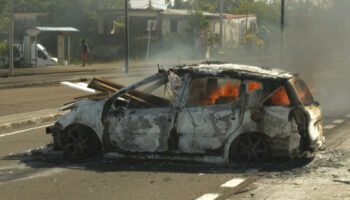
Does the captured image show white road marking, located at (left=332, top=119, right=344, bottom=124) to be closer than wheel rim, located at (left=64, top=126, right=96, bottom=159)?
No

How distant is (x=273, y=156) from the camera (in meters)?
8.86

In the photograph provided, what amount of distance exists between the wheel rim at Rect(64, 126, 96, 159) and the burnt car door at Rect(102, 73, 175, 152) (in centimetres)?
29

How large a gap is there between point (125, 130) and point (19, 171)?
1.54 metres

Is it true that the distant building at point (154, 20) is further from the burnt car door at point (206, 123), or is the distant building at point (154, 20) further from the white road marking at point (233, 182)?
the white road marking at point (233, 182)

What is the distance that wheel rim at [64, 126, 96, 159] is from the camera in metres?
9.39

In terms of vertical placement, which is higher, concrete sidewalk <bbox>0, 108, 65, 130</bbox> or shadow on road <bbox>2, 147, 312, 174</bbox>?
shadow on road <bbox>2, 147, 312, 174</bbox>

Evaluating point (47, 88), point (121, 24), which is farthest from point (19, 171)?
point (121, 24)

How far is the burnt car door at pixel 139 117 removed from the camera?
29.5ft

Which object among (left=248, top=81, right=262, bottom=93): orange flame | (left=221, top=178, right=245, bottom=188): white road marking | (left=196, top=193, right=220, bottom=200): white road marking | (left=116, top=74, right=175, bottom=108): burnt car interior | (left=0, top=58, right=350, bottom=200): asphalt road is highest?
(left=248, top=81, right=262, bottom=93): orange flame

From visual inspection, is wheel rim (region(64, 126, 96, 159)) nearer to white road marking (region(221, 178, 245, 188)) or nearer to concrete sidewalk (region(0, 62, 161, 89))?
white road marking (region(221, 178, 245, 188))

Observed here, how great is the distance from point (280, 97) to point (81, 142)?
9.52 ft

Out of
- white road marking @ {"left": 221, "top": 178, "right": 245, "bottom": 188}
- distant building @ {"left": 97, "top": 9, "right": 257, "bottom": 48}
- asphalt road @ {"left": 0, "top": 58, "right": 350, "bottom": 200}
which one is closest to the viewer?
asphalt road @ {"left": 0, "top": 58, "right": 350, "bottom": 200}

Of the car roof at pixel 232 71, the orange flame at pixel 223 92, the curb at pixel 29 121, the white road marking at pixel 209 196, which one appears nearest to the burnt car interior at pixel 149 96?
the car roof at pixel 232 71

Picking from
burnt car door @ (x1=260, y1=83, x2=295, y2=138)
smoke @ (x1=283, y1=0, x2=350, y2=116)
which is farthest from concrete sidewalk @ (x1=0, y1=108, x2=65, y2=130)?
smoke @ (x1=283, y1=0, x2=350, y2=116)
